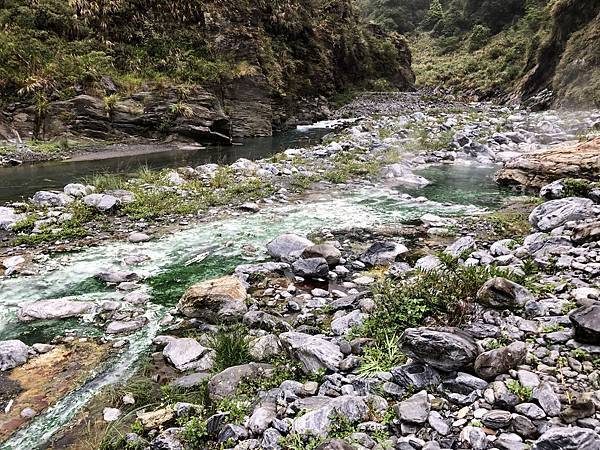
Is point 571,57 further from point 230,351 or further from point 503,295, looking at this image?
point 230,351

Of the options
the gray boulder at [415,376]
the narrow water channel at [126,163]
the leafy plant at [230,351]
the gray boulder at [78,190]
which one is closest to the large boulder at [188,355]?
the leafy plant at [230,351]

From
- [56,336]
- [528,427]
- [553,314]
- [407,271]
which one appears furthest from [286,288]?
[528,427]

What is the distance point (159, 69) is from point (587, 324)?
81.7 ft

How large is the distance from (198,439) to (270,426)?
55 centimetres

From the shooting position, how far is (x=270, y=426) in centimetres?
315

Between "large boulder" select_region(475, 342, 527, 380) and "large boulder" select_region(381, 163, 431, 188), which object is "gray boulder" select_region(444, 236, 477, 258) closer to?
"large boulder" select_region(475, 342, 527, 380)

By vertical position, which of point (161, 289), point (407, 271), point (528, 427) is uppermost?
point (528, 427)

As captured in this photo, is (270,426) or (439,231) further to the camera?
(439,231)

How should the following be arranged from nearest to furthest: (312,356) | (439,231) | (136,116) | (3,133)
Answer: (312,356) < (439,231) < (3,133) < (136,116)

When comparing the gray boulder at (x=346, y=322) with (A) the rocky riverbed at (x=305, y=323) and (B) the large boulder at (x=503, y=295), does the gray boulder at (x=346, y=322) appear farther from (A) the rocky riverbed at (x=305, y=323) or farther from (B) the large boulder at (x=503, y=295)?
(B) the large boulder at (x=503, y=295)

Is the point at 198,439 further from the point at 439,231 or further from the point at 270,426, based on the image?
the point at 439,231

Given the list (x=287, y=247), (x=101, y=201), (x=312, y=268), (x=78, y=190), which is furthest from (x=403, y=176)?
(x=78, y=190)

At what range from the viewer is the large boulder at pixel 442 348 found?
3.33 m

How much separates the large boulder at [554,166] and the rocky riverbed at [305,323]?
0.16m
